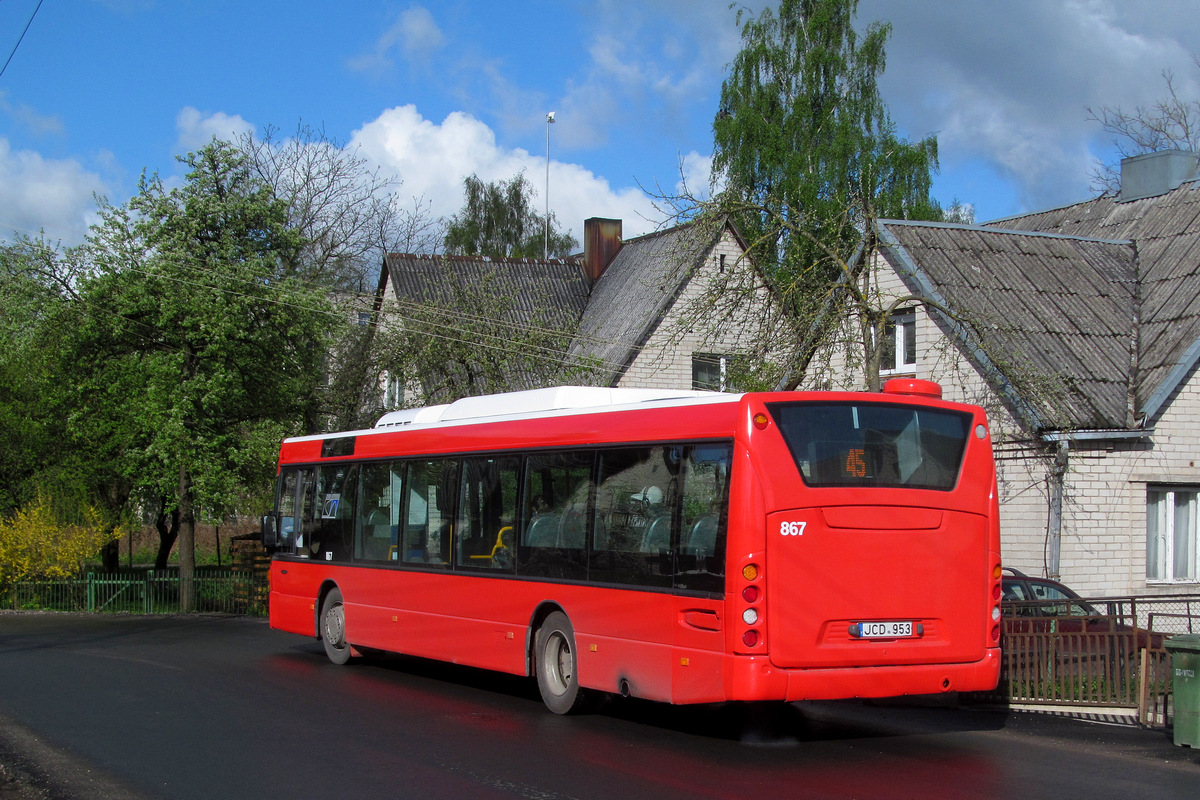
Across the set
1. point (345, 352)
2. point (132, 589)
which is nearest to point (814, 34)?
point (345, 352)

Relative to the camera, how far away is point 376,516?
1473 centimetres

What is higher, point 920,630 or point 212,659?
point 920,630

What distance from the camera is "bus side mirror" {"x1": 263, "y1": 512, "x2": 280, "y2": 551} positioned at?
1709cm

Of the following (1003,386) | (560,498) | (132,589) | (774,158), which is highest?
(774,158)

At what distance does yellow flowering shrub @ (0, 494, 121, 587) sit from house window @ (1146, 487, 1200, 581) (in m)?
23.7

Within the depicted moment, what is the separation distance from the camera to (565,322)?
Result: 1315 inches

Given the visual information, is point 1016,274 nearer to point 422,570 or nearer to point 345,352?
point 422,570

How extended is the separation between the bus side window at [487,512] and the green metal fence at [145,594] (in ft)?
53.9

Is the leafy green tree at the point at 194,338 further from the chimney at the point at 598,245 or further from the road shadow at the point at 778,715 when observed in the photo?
the road shadow at the point at 778,715

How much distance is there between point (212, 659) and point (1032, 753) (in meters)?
10.9

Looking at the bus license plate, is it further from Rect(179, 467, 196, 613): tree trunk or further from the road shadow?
Rect(179, 467, 196, 613): tree trunk

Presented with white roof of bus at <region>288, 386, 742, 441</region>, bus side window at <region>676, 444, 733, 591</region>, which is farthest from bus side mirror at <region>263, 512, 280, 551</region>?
bus side window at <region>676, 444, 733, 591</region>

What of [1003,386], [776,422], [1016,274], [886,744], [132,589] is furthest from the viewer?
[132,589]

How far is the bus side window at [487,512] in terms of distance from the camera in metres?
12.1
